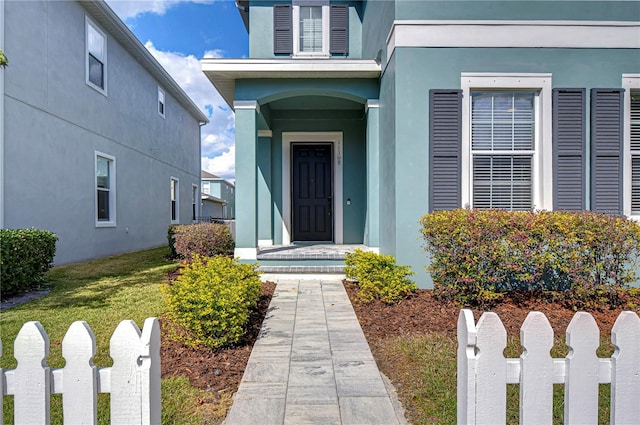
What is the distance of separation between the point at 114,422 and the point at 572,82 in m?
6.19

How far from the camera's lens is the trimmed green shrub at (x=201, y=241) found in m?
6.68

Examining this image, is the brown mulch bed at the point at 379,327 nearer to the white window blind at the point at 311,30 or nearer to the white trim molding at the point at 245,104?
the white trim molding at the point at 245,104

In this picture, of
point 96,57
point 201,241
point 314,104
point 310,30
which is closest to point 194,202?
point 96,57

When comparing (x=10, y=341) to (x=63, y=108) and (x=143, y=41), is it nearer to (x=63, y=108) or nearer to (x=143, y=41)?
(x=63, y=108)

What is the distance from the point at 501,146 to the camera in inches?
189

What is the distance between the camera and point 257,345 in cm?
298

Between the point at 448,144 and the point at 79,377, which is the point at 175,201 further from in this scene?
the point at 79,377

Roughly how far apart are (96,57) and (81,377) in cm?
940

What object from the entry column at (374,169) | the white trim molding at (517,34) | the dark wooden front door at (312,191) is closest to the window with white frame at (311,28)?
the dark wooden front door at (312,191)

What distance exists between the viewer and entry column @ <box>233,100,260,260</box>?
577 centimetres

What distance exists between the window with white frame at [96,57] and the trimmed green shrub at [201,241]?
15.1ft

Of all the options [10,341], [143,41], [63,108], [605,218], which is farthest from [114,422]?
[143,41]

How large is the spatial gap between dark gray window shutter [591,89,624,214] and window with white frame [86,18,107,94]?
1007cm

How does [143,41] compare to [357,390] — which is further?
[143,41]
